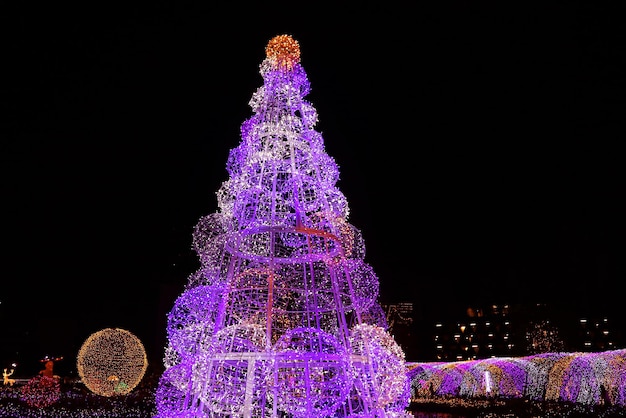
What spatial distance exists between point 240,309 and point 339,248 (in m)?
2.00

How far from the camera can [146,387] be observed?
2345cm

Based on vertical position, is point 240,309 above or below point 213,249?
below

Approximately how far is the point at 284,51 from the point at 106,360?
10787 millimetres

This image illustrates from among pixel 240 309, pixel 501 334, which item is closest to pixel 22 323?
pixel 240 309

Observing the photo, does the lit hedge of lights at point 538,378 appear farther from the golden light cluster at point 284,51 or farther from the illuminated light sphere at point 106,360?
the golden light cluster at point 284,51

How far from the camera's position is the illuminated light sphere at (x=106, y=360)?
15.8m

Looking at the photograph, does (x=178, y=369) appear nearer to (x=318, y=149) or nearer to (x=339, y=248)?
(x=339, y=248)

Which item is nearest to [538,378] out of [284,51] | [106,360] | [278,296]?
[106,360]

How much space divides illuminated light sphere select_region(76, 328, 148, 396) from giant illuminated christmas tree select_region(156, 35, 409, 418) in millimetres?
7581

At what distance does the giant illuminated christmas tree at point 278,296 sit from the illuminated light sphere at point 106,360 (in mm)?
7581

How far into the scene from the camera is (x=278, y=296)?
9.84 metres

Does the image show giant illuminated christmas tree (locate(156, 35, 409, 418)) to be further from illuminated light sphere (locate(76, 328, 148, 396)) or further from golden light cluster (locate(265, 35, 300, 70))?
illuminated light sphere (locate(76, 328, 148, 396))

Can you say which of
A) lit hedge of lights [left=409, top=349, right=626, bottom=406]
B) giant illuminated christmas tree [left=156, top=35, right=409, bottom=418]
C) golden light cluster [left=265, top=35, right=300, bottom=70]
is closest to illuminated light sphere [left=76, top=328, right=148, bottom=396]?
giant illuminated christmas tree [left=156, top=35, right=409, bottom=418]

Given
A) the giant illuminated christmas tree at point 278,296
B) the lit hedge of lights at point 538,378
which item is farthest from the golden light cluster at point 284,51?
the lit hedge of lights at point 538,378
